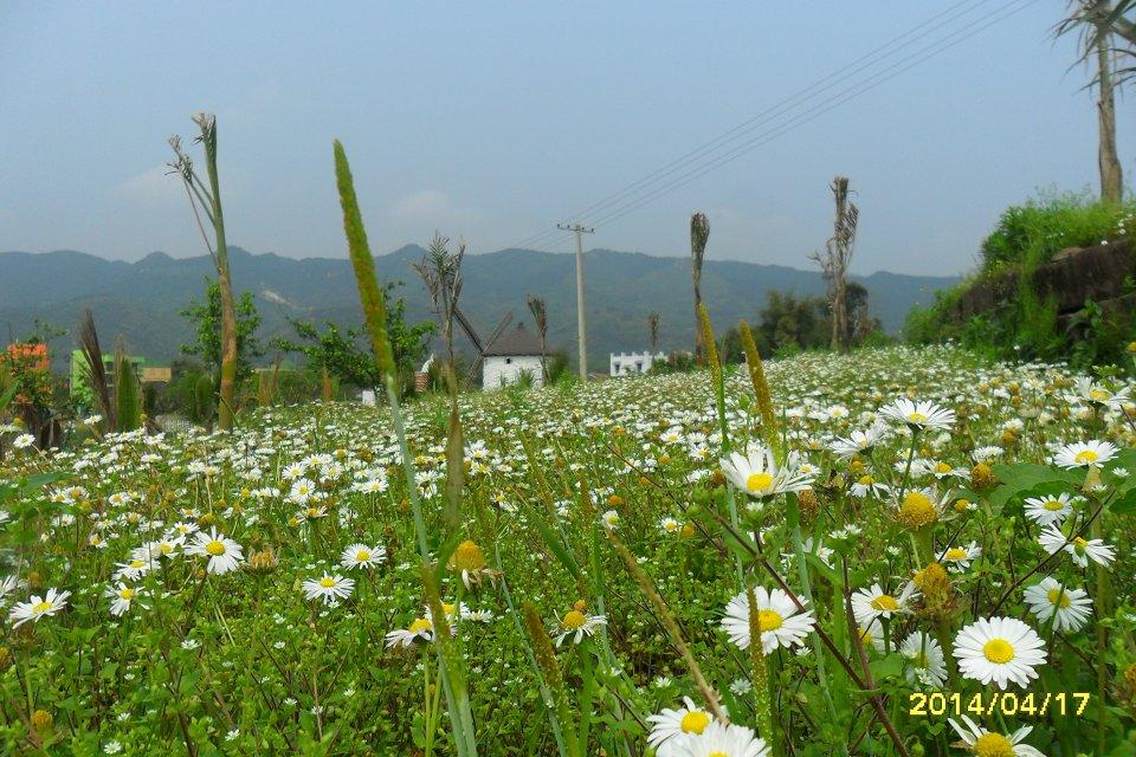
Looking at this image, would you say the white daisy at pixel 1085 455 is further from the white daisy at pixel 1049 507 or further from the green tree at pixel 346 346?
the green tree at pixel 346 346

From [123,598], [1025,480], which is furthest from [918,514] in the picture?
[123,598]

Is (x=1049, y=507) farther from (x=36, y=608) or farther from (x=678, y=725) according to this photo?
(x=36, y=608)

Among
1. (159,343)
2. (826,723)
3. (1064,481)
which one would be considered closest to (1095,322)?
(1064,481)

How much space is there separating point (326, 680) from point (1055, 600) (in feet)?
4.57

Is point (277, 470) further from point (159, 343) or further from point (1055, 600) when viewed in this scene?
point (159, 343)

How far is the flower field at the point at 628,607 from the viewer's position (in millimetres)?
906

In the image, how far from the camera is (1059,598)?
1.09 metres

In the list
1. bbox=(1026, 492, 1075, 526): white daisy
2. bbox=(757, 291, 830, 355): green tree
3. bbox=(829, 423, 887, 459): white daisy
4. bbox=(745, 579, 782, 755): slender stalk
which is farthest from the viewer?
bbox=(757, 291, 830, 355): green tree

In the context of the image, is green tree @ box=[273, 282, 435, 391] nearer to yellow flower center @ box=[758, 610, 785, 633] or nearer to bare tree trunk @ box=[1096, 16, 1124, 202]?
bare tree trunk @ box=[1096, 16, 1124, 202]

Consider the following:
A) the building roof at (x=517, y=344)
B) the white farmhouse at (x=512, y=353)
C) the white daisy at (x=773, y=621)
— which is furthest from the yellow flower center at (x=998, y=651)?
the building roof at (x=517, y=344)

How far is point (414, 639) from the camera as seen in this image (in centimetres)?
125

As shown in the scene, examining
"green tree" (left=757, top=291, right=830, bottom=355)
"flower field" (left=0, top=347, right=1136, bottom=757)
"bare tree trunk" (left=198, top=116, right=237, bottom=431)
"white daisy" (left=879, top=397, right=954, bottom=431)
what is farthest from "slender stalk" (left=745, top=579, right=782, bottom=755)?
"green tree" (left=757, top=291, right=830, bottom=355)

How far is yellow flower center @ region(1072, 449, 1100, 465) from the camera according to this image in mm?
1401

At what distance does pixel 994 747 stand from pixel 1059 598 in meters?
0.40
